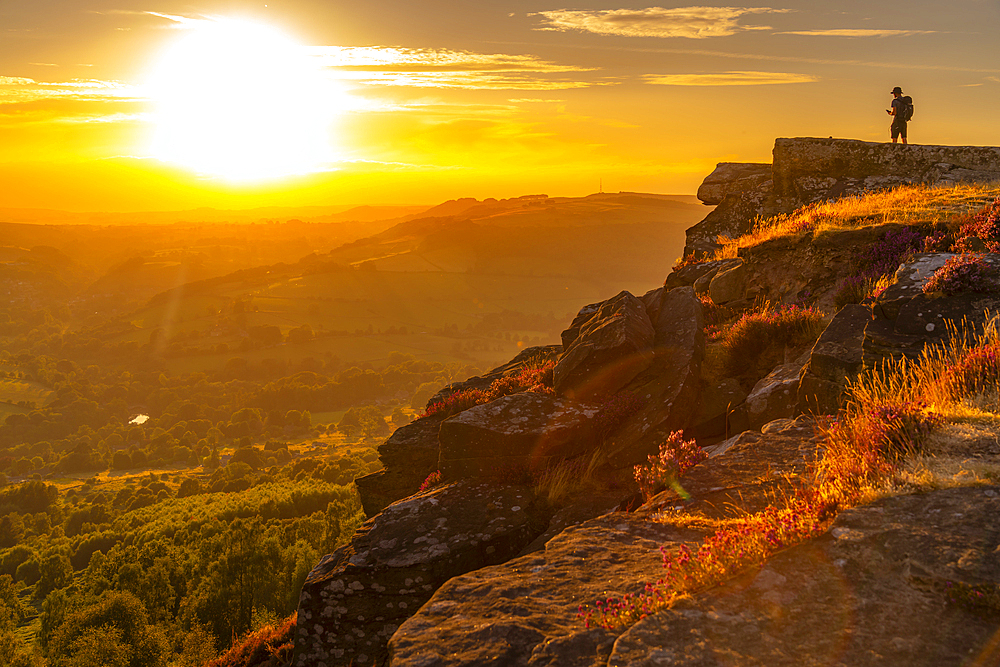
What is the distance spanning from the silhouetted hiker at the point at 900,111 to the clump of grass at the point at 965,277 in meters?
15.7

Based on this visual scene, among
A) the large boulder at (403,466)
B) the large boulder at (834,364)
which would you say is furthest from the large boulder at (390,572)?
the large boulder at (834,364)

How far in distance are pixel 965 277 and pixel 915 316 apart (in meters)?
0.91

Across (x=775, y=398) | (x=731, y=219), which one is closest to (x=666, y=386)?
(x=775, y=398)

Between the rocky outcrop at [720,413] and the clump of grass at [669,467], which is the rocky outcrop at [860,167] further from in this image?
the clump of grass at [669,467]

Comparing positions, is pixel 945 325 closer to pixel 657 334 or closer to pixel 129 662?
pixel 657 334

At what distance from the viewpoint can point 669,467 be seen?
26.4ft

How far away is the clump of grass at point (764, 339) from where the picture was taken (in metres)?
12.3

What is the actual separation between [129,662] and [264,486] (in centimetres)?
8515

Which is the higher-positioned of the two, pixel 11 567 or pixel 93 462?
pixel 11 567

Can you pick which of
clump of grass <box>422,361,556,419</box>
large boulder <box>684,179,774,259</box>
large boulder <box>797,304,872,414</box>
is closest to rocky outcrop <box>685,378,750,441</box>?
large boulder <box>797,304,872,414</box>

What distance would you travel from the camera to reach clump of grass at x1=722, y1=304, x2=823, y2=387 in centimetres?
1227

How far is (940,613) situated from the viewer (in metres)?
3.97

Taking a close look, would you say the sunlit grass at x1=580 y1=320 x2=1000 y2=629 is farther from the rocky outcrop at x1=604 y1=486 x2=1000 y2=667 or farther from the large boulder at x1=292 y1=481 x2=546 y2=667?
the large boulder at x1=292 y1=481 x2=546 y2=667

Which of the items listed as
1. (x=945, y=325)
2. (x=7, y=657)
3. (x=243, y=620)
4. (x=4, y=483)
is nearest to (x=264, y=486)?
(x=7, y=657)
